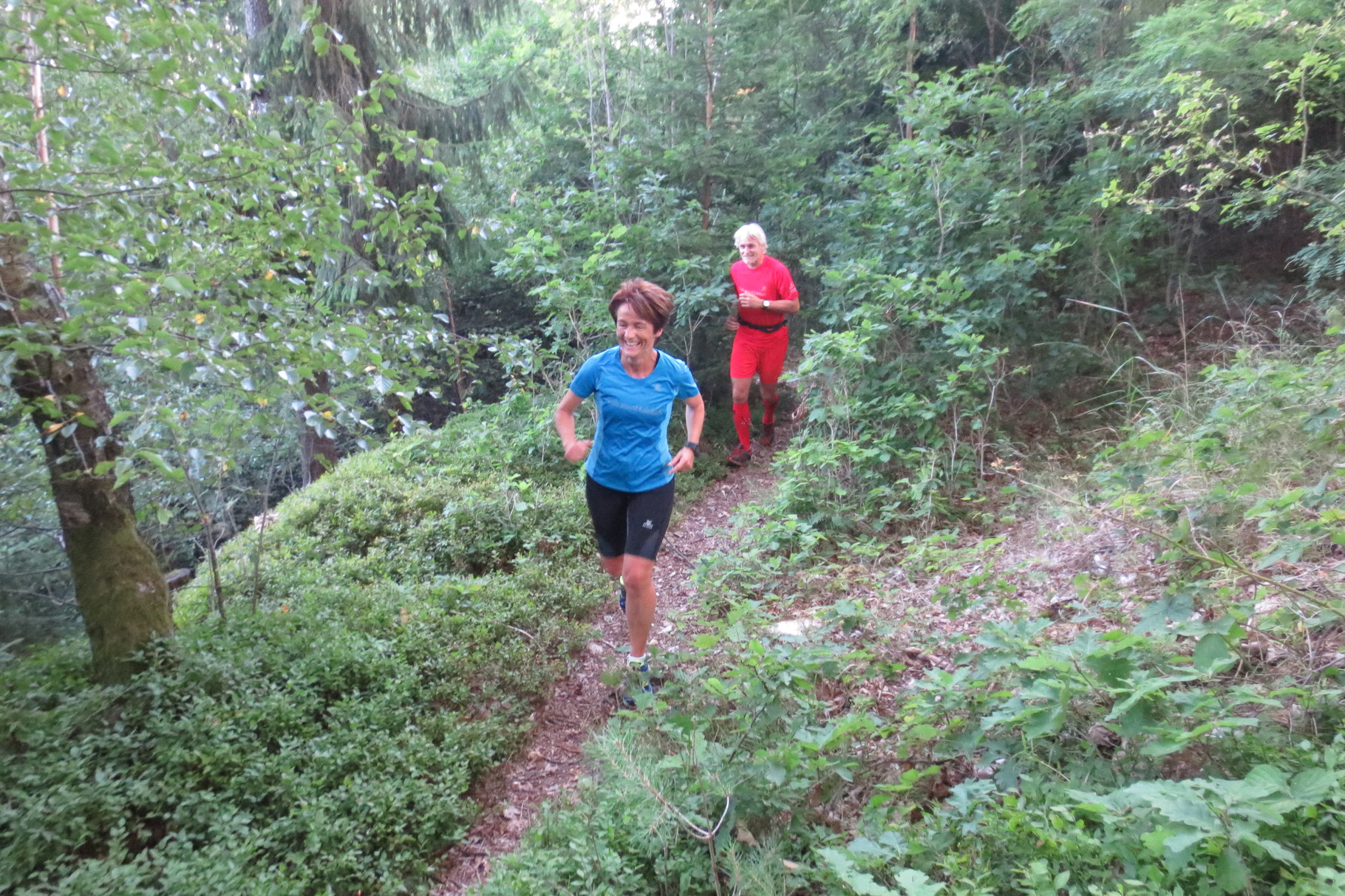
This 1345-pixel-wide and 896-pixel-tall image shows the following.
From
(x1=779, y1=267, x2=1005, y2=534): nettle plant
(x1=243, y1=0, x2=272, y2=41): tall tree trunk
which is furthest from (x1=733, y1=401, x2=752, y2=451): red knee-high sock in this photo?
(x1=243, y1=0, x2=272, y2=41): tall tree trunk

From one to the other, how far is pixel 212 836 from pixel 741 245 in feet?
20.9

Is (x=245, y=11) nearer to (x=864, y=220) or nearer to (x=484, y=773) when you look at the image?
(x=864, y=220)

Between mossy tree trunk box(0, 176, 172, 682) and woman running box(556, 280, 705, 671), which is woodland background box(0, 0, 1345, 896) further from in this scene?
woman running box(556, 280, 705, 671)

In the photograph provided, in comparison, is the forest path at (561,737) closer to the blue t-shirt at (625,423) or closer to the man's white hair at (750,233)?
the blue t-shirt at (625,423)

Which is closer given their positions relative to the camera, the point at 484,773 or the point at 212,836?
the point at 212,836

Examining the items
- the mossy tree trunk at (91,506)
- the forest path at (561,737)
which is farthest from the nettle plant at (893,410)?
the mossy tree trunk at (91,506)

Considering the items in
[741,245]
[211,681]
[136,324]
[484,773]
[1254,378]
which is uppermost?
[741,245]

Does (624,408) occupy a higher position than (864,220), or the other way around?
(864,220)

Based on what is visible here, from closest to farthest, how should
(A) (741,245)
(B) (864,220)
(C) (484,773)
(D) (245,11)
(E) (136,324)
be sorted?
(E) (136,324) < (C) (484,773) < (A) (741,245) < (B) (864,220) < (D) (245,11)

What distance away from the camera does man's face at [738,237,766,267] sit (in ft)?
23.5

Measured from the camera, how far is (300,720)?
349 centimetres

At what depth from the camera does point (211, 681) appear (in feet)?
11.8

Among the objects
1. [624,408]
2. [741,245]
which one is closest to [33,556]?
[624,408]

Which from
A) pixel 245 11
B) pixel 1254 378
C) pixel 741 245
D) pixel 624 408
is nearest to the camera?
pixel 624 408
